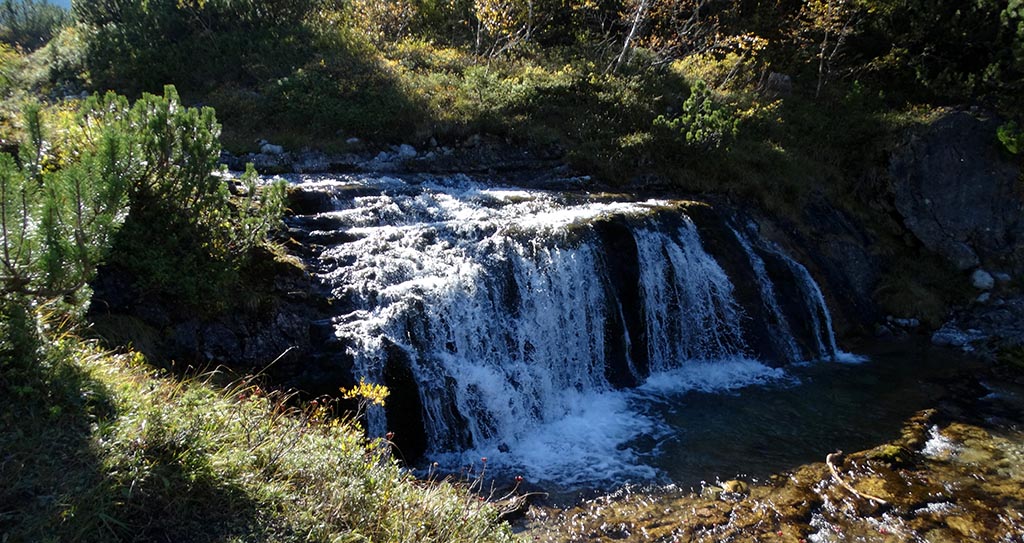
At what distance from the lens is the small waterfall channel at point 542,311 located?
302 inches

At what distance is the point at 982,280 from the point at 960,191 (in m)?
2.25

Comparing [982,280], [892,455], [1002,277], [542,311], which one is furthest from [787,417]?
[1002,277]

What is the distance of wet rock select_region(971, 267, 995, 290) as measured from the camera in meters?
13.7

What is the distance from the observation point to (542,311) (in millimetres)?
9266

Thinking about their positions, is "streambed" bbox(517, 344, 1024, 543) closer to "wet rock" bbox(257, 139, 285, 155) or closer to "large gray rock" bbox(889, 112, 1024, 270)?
"large gray rock" bbox(889, 112, 1024, 270)

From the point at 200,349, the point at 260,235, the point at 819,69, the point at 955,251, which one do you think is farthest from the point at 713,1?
the point at 200,349

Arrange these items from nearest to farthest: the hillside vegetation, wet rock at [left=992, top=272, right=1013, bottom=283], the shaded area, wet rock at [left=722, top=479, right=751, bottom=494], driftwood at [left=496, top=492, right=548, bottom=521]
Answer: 1. the shaded area
2. the hillside vegetation
3. driftwood at [left=496, top=492, right=548, bottom=521]
4. wet rock at [left=722, top=479, right=751, bottom=494]
5. wet rock at [left=992, top=272, right=1013, bottom=283]

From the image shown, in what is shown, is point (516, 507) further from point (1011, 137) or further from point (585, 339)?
point (1011, 137)

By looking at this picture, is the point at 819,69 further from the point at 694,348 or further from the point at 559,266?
the point at 559,266

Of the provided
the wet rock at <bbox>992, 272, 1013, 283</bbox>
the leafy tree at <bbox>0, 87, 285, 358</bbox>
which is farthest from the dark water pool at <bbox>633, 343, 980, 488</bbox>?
the leafy tree at <bbox>0, 87, 285, 358</bbox>

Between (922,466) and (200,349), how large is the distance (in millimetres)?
8548

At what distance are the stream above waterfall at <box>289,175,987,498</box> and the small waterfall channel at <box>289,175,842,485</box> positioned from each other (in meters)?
0.03

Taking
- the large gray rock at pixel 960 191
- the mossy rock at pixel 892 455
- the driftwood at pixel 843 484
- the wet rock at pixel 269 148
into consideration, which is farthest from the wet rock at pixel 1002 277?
the wet rock at pixel 269 148

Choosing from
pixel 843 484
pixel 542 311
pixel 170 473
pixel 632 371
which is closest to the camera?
pixel 170 473
